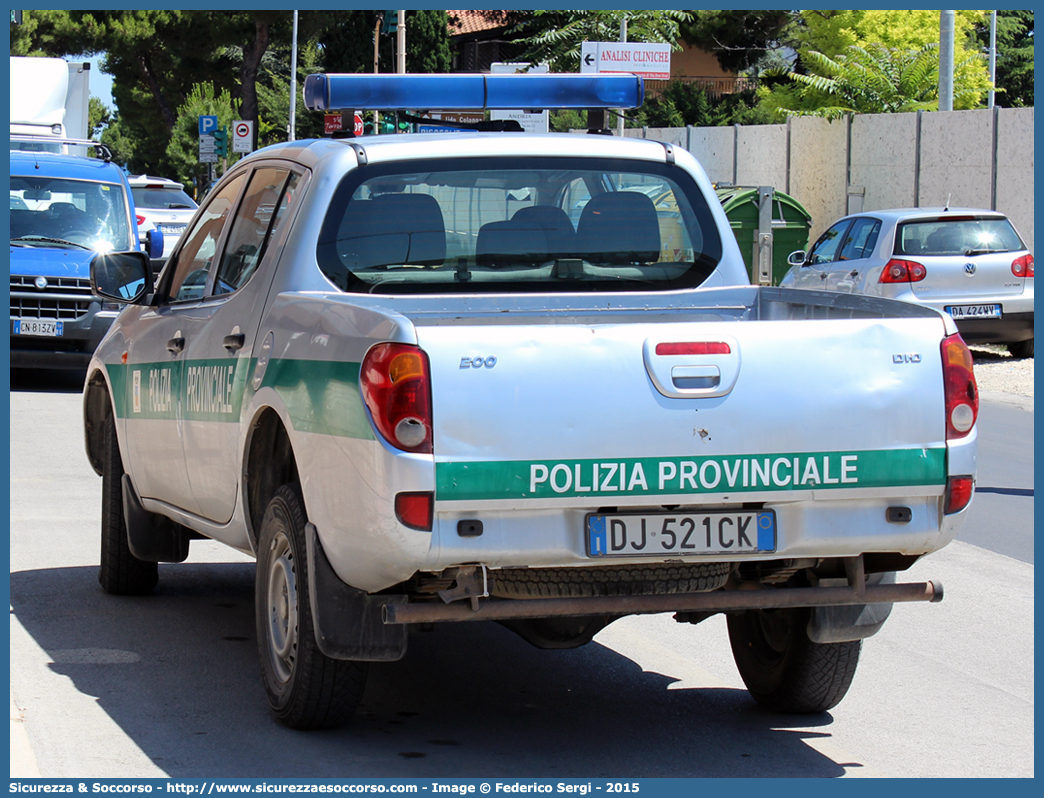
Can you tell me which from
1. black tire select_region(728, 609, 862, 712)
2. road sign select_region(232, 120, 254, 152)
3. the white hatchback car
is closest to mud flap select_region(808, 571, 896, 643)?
black tire select_region(728, 609, 862, 712)

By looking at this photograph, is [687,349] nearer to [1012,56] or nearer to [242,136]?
[242,136]

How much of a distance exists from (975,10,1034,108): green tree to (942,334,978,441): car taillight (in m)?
61.3

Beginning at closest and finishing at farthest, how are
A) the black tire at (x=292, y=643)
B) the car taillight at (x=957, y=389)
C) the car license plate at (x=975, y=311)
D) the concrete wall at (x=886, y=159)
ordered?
the car taillight at (x=957, y=389)
the black tire at (x=292, y=643)
the car license plate at (x=975, y=311)
the concrete wall at (x=886, y=159)

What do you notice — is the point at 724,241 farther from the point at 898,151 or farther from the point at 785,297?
the point at 898,151

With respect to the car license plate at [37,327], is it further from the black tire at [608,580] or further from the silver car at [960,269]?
the black tire at [608,580]

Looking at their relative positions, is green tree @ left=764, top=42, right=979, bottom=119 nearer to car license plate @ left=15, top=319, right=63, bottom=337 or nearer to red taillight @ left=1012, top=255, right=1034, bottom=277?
red taillight @ left=1012, top=255, right=1034, bottom=277

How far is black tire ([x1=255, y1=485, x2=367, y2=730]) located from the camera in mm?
4672

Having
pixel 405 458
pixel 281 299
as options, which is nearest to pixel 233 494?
pixel 281 299

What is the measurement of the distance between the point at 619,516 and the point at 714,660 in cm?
196

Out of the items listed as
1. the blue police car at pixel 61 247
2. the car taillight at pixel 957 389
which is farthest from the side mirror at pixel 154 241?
the car taillight at pixel 957 389

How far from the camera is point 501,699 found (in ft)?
17.9

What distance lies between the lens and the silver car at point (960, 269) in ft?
55.2

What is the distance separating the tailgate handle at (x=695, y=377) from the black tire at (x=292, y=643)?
1230 millimetres

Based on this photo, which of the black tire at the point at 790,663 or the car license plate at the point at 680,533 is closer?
the car license plate at the point at 680,533
